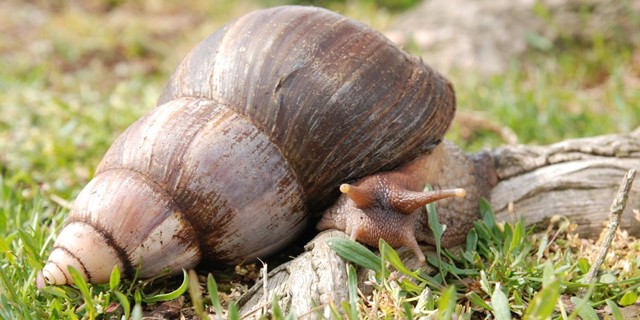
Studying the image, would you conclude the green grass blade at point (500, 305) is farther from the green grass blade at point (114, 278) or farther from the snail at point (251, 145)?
the green grass blade at point (114, 278)

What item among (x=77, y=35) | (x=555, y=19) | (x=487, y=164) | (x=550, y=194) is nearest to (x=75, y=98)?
(x=77, y=35)

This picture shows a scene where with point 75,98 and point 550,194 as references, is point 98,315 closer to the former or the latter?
point 550,194

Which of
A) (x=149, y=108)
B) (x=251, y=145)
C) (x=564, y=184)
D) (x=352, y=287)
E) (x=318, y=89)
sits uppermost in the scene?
(x=318, y=89)

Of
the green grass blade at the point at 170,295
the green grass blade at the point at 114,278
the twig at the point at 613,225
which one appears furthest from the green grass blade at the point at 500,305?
the green grass blade at the point at 114,278

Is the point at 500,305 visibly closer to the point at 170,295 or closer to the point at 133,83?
the point at 170,295

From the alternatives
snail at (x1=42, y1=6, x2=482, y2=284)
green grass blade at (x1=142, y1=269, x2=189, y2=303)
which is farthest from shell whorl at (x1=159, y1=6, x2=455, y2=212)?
green grass blade at (x1=142, y1=269, x2=189, y2=303)

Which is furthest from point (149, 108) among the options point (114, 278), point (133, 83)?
point (114, 278)
